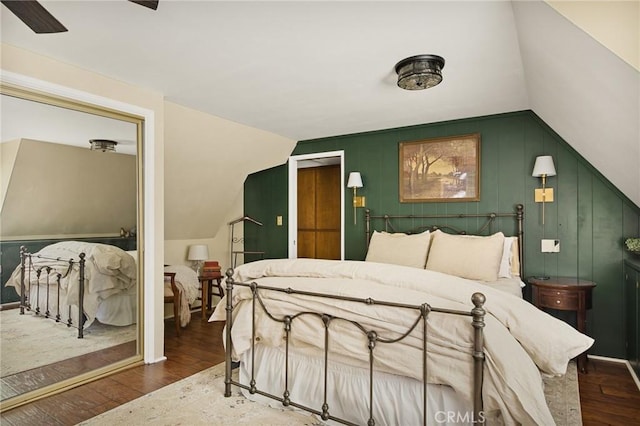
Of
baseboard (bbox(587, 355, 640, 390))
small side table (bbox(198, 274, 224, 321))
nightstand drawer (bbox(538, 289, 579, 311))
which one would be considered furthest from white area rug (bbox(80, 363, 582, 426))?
small side table (bbox(198, 274, 224, 321))

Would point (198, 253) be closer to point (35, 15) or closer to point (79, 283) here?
point (79, 283)

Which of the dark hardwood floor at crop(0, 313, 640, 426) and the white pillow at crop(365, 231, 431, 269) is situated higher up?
the white pillow at crop(365, 231, 431, 269)

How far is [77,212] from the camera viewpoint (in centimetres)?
286

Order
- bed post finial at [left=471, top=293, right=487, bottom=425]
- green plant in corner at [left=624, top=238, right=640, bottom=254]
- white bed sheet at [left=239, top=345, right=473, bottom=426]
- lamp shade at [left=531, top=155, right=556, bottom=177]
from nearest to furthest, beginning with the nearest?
bed post finial at [left=471, top=293, right=487, bottom=425], white bed sheet at [left=239, top=345, right=473, bottom=426], green plant in corner at [left=624, top=238, right=640, bottom=254], lamp shade at [left=531, top=155, right=556, bottom=177]

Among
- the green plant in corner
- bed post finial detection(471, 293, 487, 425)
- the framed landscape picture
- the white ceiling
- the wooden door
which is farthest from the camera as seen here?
the wooden door

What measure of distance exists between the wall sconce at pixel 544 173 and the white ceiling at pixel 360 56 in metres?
0.26

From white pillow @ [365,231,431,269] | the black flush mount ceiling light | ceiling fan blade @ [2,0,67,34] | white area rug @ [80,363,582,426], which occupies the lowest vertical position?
white area rug @ [80,363,582,426]

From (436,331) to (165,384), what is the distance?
2.09 metres

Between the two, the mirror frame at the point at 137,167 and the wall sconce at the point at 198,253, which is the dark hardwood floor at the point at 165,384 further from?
the wall sconce at the point at 198,253

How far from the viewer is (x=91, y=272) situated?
301 cm

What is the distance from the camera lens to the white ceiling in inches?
77.5

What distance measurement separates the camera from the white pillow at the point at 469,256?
3236mm

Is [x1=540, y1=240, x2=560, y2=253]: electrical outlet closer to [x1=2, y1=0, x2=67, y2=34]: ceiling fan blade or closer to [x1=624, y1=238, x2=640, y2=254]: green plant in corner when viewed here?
[x1=624, y1=238, x2=640, y2=254]: green plant in corner

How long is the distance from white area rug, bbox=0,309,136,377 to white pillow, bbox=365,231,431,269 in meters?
2.52
